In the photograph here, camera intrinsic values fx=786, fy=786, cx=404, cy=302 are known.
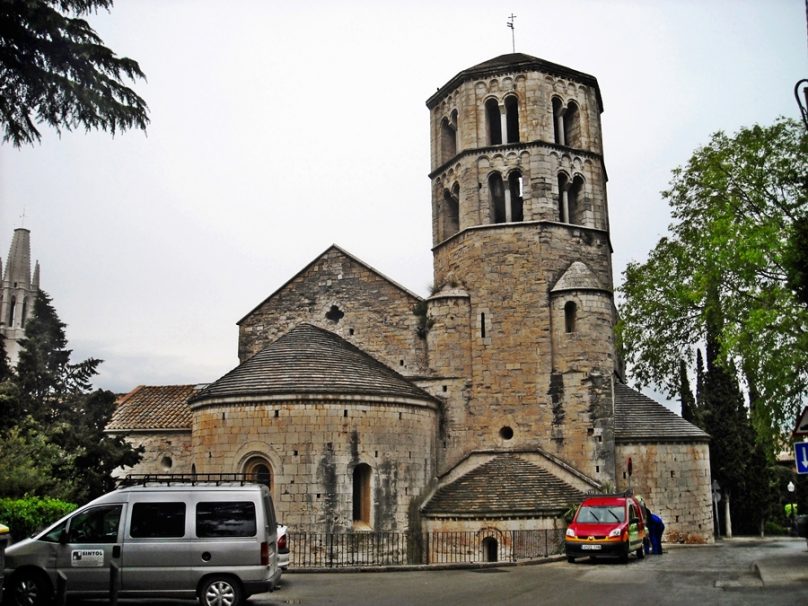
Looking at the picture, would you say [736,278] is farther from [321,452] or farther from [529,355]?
[321,452]

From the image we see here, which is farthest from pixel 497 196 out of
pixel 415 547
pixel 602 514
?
pixel 602 514

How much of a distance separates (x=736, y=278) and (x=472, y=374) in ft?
35.9

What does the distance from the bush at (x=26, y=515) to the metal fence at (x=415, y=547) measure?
7.15 m

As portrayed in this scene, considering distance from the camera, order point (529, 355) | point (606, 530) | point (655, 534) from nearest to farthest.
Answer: point (606, 530), point (655, 534), point (529, 355)

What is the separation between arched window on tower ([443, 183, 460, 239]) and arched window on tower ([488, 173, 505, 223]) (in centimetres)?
161

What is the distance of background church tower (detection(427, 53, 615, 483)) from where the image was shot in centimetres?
2908

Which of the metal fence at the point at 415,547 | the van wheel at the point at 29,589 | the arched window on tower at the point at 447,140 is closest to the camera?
the van wheel at the point at 29,589

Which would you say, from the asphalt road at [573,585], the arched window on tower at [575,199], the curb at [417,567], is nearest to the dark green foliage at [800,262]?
the asphalt road at [573,585]

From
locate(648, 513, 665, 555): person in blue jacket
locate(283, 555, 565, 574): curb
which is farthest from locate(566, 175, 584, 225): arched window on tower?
locate(283, 555, 565, 574): curb

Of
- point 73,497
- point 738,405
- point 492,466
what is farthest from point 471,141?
point 738,405

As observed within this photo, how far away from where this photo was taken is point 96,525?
1391 centimetres

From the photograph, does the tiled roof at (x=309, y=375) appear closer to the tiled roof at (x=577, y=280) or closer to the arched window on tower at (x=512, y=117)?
the tiled roof at (x=577, y=280)

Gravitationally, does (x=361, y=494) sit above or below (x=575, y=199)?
below

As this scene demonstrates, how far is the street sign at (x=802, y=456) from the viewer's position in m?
13.9
